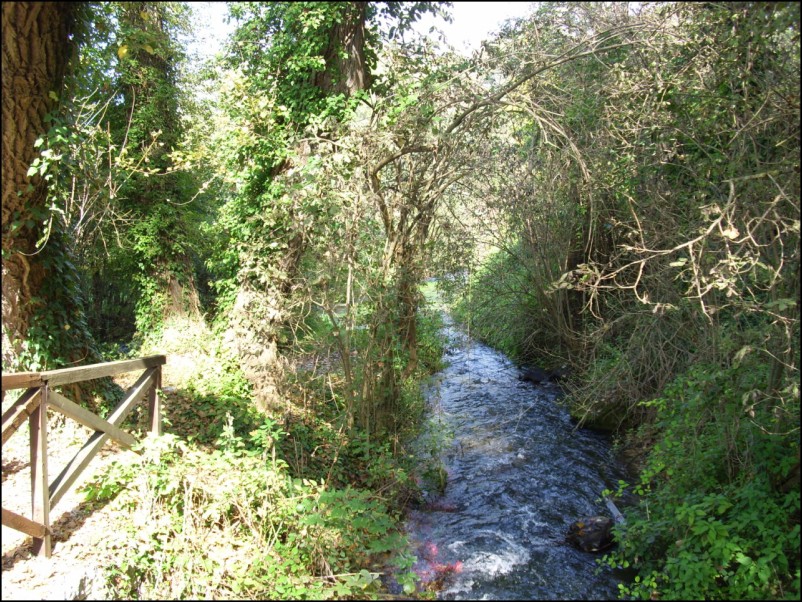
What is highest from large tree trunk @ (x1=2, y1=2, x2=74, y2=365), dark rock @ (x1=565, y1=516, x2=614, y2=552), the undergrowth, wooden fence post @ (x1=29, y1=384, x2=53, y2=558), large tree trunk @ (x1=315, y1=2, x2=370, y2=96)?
large tree trunk @ (x1=315, y1=2, x2=370, y2=96)

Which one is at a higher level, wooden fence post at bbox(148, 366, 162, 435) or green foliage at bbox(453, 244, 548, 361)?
green foliage at bbox(453, 244, 548, 361)

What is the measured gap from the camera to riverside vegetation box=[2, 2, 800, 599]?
15.3 ft

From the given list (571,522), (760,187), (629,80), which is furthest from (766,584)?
(629,80)

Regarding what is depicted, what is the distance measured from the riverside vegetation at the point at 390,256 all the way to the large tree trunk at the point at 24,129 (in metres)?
0.02

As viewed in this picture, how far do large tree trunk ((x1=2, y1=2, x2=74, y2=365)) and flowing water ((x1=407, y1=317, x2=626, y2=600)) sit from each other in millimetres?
4870

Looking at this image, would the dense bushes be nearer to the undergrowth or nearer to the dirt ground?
the undergrowth

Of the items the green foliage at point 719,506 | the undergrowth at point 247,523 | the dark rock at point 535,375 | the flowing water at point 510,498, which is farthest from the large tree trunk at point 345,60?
the dark rock at point 535,375

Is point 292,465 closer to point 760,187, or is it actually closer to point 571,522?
point 571,522

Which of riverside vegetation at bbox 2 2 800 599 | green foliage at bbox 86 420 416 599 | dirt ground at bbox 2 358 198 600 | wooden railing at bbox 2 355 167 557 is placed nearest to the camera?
dirt ground at bbox 2 358 198 600

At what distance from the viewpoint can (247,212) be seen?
8.80 meters

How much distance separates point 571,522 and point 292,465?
11.1 feet

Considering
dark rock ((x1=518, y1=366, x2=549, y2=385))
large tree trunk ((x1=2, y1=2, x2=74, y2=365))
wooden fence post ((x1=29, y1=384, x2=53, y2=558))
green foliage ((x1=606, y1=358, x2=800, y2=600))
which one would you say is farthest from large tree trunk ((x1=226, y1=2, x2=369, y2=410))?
dark rock ((x1=518, y1=366, x2=549, y2=385))

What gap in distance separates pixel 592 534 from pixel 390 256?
13.6 ft

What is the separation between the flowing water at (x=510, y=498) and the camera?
5.41m
